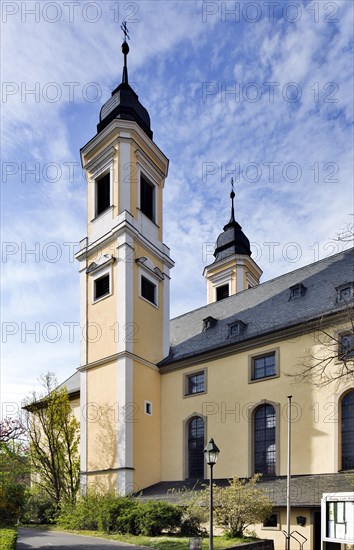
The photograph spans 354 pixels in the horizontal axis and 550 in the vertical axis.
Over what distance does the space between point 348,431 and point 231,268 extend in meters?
22.8

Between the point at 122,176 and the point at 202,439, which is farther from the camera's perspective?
the point at 122,176

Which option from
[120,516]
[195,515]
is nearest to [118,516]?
[120,516]

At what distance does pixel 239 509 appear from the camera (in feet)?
55.8

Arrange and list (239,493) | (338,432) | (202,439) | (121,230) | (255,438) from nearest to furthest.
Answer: (239,493) → (338,432) → (255,438) → (202,439) → (121,230)

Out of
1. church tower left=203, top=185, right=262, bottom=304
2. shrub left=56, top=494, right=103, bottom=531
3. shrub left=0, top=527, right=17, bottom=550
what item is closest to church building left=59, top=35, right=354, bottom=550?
shrub left=56, top=494, right=103, bottom=531

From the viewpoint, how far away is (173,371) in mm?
26938

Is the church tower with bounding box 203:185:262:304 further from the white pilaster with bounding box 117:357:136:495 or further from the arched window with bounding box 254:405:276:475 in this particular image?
the arched window with bounding box 254:405:276:475

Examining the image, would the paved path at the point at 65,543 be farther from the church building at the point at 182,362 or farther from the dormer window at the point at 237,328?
the dormer window at the point at 237,328

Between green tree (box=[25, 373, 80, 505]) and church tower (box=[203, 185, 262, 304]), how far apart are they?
17.0m

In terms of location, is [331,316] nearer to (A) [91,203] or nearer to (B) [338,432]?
(B) [338,432]

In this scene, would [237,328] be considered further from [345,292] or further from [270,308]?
[345,292]

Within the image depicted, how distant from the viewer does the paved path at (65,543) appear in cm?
1535

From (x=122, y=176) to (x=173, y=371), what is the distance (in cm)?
1072

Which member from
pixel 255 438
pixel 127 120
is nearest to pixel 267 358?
pixel 255 438
